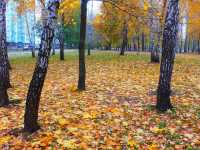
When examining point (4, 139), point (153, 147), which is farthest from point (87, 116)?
point (153, 147)

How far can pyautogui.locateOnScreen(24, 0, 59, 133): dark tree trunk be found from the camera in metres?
7.90

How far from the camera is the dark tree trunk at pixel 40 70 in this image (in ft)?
25.9

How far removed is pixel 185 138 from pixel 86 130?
220 centimetres

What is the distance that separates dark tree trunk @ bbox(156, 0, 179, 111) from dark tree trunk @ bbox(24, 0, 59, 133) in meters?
3.51

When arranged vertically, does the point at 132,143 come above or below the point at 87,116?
below

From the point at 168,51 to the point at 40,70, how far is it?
3814 mm

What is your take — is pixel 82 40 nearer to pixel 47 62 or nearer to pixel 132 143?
pixel 47 62

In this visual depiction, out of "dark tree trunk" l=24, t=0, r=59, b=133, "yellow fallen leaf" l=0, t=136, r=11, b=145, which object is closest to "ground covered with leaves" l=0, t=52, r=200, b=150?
"yellow fallen leaf" l=0, t=136, r=11, b=145

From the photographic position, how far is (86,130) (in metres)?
8.55

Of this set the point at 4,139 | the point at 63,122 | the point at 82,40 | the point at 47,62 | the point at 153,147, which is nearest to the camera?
the point at 153,147

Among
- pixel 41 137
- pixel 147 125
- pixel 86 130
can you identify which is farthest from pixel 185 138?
pixel 41 137

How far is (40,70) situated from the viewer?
816 cm

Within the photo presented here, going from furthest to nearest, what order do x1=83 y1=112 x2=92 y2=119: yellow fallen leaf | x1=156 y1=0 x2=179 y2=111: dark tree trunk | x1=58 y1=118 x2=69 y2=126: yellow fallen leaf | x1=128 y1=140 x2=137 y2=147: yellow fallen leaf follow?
1. x1=156 y1=0 x2=179 y2=111: dark tree trunk
2. x1=83 y1=112 x2=92 y2=119: yellow fallen leaf
3. x1=58 y1=118 x2=69 y2=126: yellow fallen leaf
4. x1=128 y1=140 x2=137 y2=147: yellow fallen leaf

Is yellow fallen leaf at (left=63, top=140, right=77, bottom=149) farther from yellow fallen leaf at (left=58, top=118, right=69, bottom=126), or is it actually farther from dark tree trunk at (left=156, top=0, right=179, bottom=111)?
dark tree trunk at (left=156, top=0, right=179, bottom=111)
